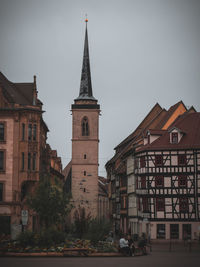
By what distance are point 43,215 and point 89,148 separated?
4967 centimetres

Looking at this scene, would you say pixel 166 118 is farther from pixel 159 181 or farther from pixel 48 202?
pixel 48 202

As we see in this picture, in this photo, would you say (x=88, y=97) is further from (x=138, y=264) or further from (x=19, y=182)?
(x=138, y=264)

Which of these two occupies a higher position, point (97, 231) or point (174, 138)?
point (174, 138)

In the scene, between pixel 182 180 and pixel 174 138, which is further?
pixel 174 138

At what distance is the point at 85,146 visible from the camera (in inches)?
3952

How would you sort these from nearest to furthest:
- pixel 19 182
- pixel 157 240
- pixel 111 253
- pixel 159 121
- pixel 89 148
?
pixel 111 253 < pixel 157 240 < pixel 19 182 < pixel 159 121 < pixel 89 148

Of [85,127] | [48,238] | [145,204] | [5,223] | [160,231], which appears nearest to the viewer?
[48,238]

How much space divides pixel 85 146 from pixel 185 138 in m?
44.3

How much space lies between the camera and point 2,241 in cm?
3488

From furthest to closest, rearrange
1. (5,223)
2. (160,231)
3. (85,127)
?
(85,127) → (160,231) → (5,223)

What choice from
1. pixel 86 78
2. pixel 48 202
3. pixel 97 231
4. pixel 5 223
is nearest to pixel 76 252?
pixel 97 231

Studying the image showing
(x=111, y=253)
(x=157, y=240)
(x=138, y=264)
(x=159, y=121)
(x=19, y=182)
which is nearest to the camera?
(x=138, y=264)

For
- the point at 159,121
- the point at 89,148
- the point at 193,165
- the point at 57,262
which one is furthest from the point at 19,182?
the point at 89,148

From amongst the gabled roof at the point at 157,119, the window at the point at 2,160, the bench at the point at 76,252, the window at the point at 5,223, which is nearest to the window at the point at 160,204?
the gabled roof at the point at 157,119
